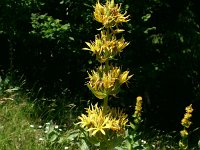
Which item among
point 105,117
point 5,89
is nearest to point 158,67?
point 5,89

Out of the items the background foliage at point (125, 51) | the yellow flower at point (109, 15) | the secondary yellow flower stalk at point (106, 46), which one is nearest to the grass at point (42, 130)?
the background foliage at point (125, 51)

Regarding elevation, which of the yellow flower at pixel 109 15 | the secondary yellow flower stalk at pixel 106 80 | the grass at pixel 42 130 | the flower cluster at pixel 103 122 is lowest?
the grass at pixel 42 130

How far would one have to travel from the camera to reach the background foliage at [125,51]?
6176 millimetres

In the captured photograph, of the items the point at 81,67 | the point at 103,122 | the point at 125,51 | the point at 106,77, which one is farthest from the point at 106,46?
the point at 81,67

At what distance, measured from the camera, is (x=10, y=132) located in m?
4.64

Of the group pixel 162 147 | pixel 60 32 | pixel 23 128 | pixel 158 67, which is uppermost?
pixel 60 32

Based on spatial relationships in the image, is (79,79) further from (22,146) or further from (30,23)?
(22,146)

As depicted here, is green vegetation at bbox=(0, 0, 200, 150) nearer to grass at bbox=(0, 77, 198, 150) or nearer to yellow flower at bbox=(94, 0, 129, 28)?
grass at bbox=(0, 77, 198, 150)

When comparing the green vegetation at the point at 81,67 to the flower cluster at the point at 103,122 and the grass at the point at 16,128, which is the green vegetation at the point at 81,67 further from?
the flower cluster at the point at 103,122

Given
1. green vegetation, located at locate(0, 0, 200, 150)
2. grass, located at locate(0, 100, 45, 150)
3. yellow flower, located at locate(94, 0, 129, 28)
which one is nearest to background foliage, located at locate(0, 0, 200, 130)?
green vegetation, located at locate(0, 0, 200, 150)

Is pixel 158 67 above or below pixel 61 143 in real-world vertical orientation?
above

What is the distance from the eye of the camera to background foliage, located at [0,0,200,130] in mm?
6176

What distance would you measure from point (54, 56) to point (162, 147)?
2.22m

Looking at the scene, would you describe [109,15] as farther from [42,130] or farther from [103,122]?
[42,130]
